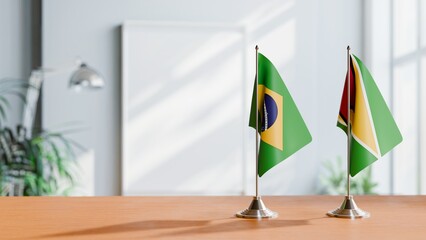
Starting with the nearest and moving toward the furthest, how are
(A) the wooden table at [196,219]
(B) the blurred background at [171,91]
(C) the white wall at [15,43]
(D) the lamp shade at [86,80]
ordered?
(A) the wooden table at [196,219] < (D) the lamp shade at [86,80] < (C) the white wall at [15,43] < (B) the blurred background at [171,91]

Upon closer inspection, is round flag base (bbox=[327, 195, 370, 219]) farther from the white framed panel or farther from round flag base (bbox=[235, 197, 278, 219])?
the white framed panel

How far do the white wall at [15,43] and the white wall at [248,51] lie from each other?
0.18 metres

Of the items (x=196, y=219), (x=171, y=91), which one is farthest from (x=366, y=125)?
(x=171, y=91)

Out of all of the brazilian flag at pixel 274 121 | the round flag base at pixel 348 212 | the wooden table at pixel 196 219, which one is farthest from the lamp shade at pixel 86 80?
the round flag base at pixel 348 212

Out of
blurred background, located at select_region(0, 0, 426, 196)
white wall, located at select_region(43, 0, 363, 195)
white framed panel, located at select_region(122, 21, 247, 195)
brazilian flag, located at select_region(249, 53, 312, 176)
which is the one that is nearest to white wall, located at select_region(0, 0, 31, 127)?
blurred background, located at select_region(0, 0, 426, 196)

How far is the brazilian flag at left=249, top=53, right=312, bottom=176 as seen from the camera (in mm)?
1534

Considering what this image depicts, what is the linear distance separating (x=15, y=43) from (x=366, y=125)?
448 cm

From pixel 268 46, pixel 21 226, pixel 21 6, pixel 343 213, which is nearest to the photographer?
pixel 21 226

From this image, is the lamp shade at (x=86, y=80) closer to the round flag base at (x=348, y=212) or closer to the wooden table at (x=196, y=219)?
the wooden table at (x=196, y=219)

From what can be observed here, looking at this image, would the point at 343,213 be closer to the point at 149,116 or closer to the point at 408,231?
the point at 408,231

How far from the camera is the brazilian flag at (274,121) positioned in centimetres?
153

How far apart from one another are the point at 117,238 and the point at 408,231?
1.86ft

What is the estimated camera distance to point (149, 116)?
5.78 m

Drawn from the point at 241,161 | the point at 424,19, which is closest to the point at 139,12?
the point at 241,161
